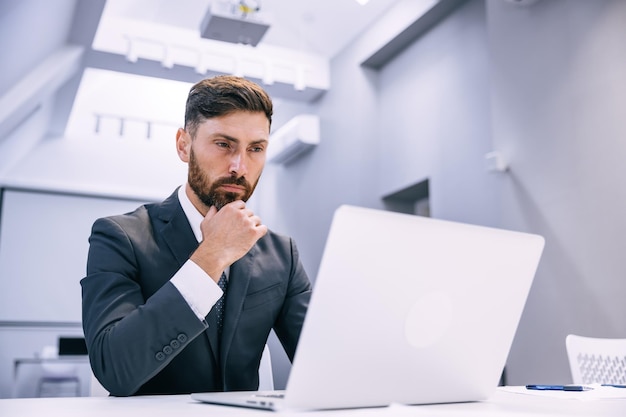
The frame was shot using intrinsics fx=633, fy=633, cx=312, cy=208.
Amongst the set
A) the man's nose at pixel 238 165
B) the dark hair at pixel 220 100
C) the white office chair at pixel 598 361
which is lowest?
the white office chair at pixel 598 361

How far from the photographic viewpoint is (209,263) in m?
1.00

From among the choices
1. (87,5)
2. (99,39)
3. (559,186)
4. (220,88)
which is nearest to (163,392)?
(220,88)

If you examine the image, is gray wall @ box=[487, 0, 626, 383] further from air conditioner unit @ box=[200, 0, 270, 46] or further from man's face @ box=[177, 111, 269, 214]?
man's face @ box=[177, 111, 269, 214]

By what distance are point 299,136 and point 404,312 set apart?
14.7 feet

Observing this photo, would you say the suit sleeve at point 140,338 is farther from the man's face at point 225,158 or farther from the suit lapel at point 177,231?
the man's face at point 225,158

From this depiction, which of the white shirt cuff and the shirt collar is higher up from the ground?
the shirt collar

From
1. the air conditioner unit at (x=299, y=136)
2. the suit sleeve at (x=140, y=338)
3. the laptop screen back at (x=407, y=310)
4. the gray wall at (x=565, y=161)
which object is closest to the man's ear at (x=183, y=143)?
the suit sleeve at (x=140, y=338)

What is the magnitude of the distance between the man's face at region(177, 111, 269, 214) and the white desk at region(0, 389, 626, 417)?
1.52 feet

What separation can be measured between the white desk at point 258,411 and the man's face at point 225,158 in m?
0.46

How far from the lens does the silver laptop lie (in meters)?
0.69

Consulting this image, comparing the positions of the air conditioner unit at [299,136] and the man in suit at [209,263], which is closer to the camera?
the man in suit at [209,263]

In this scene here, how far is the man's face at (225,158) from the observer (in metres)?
1.29

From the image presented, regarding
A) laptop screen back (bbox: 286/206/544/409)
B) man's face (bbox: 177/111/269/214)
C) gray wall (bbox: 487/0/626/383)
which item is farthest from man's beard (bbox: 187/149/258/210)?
gray wall (bbox: 487/0/626/383)

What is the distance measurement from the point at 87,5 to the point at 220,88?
2777 mm
